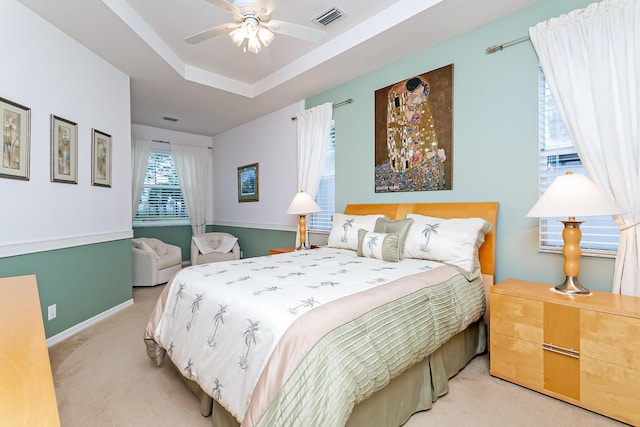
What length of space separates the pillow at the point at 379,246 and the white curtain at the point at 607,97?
140cm

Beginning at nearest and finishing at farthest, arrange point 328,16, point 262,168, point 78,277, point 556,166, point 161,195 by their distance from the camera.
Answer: point 556,166
point 328,16
point 78,277
point 262,168
point 161,195

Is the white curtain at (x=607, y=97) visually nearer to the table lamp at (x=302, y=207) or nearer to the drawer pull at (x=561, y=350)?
the drawer pull at (x=561, y=350)

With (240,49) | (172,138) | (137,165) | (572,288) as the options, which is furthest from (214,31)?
(172,138)

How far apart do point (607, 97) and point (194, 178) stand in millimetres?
6106

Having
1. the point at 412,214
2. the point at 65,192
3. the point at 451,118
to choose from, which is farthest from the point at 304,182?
the point at 65,192

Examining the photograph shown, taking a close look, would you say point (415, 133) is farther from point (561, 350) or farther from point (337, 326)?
point (337, 326)

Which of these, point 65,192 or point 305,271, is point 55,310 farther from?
point 305,271

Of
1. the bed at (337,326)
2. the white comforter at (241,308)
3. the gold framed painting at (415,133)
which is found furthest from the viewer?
the gold framed painting at (415,133)

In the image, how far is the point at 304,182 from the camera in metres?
4.23

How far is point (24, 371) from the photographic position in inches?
27.2

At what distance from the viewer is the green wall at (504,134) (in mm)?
2352

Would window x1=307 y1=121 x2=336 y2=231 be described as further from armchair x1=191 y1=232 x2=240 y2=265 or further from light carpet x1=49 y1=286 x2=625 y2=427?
light carpet x1=49 y1=286 x2=625 y2=427

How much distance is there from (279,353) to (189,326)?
2.67 ft

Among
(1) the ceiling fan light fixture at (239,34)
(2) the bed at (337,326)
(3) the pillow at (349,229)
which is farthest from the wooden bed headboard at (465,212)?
(1) the ceiling fan light fixture at (239,34)
